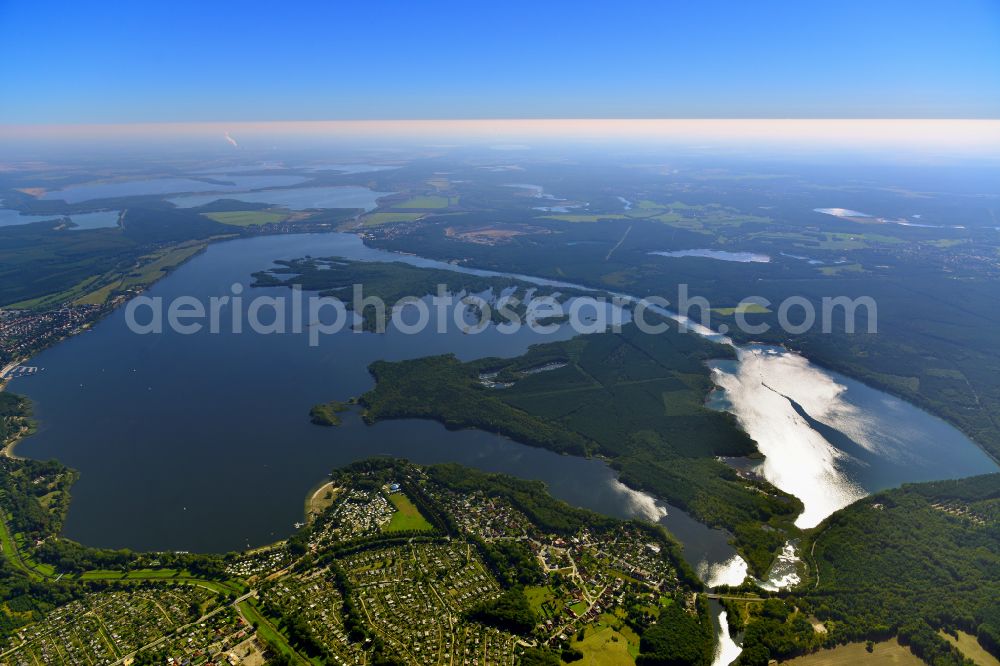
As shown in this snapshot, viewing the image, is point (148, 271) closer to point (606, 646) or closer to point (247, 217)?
point (247, 217)

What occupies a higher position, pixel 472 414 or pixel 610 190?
pixel 610 190

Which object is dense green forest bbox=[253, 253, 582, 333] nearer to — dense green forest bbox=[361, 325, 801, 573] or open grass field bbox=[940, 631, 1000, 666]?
dense green forest bbox=[361, 325, 801, 573]

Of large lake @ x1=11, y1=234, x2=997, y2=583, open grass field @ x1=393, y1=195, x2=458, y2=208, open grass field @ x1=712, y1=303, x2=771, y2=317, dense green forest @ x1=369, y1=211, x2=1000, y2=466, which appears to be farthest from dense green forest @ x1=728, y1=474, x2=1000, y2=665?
open grass field @ x1=393, y1=195, x2=458, y2=208

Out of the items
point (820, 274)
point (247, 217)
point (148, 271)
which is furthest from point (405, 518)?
point (247, 217)

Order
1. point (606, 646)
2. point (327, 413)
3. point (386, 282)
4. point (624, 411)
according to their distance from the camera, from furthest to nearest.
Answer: point (386, 282)
point (624, 411)
point (327, 413)
point (606, 646)

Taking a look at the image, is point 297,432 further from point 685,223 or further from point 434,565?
point 685,223

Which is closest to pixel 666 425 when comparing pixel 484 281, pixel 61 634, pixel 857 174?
pixel 61 634
